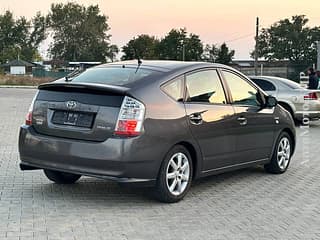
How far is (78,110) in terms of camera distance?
5.71 metres

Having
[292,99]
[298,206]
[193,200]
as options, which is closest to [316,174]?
[298,206]

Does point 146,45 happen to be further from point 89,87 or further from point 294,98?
point 89,87

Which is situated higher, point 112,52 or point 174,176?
point 112,52

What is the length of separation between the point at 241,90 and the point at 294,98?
7.74 m

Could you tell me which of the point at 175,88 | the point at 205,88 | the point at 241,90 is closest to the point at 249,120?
the point at 241,90

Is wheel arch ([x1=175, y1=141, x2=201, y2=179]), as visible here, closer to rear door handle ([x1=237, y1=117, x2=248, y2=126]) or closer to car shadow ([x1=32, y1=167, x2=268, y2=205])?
car shadow ([x1=32, y1=167, x2=268, y2=205])

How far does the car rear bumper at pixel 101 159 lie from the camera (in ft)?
17.8

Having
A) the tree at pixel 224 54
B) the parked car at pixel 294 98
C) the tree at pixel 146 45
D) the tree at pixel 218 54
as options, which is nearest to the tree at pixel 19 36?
the tree at pixel 146 45

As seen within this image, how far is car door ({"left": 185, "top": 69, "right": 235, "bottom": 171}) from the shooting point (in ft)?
20.4

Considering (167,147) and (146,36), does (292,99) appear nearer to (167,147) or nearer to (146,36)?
(167,147)

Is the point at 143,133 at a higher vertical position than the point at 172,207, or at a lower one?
higher

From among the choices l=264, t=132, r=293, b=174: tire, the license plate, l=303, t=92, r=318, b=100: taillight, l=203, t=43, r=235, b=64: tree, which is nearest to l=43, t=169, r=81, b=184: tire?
the license plate

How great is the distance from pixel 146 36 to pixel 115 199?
9192 centimetres

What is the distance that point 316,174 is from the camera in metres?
7.93
